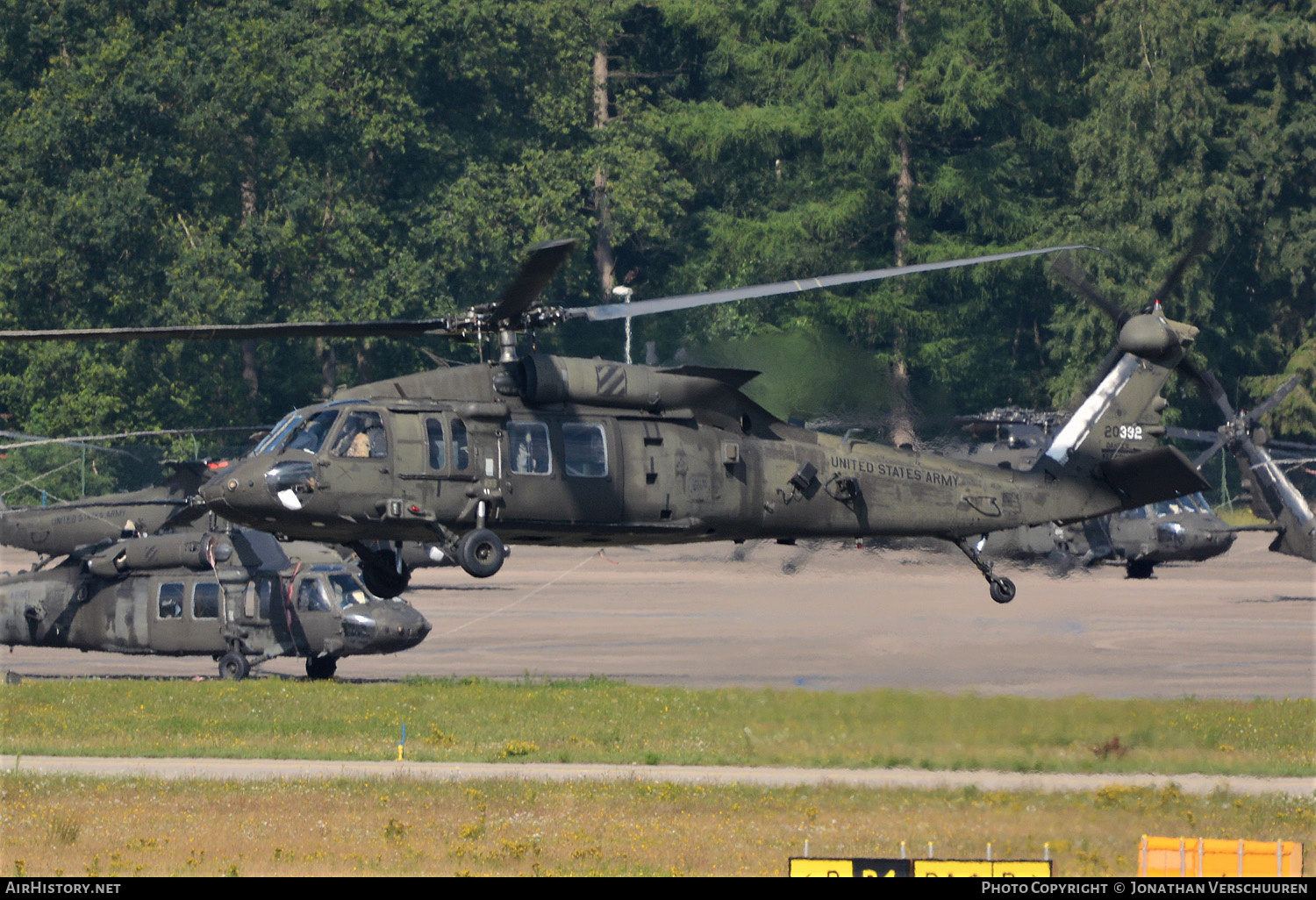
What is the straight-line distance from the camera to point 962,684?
33.7 metres

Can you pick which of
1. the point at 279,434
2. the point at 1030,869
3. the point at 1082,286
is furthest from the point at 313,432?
the point at 1082,286

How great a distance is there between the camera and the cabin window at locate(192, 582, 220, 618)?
3578 centimetres

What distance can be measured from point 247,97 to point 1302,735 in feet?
176

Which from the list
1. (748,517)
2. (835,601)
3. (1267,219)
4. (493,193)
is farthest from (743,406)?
(1267,219)

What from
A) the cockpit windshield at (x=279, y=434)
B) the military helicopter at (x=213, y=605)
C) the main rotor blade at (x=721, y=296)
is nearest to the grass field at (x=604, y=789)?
the military helicopter at (x=213, y=605)

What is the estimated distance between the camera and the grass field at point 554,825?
1905 cm

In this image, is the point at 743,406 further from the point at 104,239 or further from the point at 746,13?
the point at 746,13

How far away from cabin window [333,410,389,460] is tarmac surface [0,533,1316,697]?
11314mm

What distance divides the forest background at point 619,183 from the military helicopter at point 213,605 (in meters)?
29.6

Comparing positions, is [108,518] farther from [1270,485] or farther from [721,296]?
[1270,485]

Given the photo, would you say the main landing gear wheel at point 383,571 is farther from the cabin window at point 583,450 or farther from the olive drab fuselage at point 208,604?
the olive drab fuselage at point 208,604

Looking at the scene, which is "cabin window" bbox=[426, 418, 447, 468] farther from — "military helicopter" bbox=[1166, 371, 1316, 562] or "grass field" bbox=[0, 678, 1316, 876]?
"military helicopter" bbox=[1166, 371, 1316, 562]

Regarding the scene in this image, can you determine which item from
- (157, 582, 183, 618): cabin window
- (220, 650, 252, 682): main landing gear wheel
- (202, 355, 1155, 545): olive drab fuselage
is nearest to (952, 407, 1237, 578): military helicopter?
(220, 650, 252, 682): main landing gear wheel
